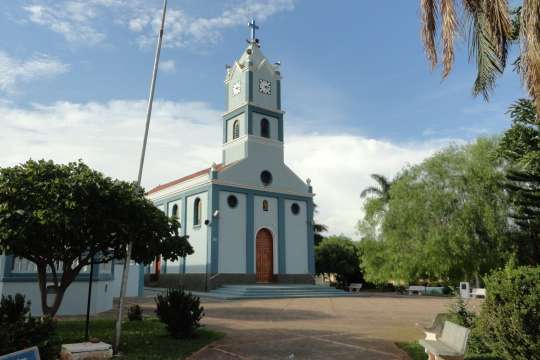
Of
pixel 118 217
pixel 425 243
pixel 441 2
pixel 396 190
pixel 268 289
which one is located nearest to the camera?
pixel 441 2

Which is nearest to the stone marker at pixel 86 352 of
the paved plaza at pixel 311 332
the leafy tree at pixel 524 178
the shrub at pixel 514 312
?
the paved plaza at pixel 311 332

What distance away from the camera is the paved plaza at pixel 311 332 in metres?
8.23

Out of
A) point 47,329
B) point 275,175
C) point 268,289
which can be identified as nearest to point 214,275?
point 268,289

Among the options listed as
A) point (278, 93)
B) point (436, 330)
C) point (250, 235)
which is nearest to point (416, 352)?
point (436, 330)

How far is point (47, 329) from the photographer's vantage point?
22.9 ft

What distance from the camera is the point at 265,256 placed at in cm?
2748

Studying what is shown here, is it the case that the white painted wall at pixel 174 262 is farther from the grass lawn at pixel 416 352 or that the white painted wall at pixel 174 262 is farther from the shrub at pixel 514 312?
the shrub at pixel 514 312

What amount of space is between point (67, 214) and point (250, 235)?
18773 millimetres

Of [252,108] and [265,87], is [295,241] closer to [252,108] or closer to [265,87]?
[252,108]

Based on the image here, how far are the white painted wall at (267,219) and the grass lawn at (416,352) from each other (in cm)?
1805

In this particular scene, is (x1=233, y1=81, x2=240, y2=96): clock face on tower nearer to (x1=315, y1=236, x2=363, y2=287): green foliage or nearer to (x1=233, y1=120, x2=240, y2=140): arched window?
(x1=233, y1=120, x2=240, y2=140): arched window

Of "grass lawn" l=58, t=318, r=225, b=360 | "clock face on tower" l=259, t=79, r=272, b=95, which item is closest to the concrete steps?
"grass lawn" l=58, t=318, r=225, b=360

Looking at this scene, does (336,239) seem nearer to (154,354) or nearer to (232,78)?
(232,78)

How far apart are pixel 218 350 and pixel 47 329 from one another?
3.01m
